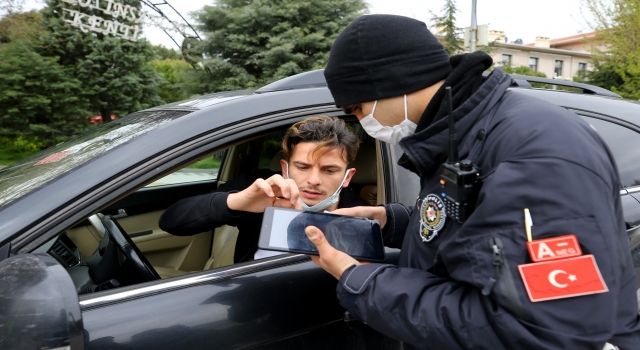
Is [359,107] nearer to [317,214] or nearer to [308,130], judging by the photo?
[317,214]

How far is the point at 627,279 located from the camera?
107 cm

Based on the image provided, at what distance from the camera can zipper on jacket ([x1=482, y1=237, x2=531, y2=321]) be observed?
36.0 inches

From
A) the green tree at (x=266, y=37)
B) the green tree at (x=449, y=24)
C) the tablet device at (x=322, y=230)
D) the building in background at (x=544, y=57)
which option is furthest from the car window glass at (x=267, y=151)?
the building in background at (x=544, y=57)

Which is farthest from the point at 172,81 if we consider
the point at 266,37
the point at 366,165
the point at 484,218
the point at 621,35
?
the point at 484,218

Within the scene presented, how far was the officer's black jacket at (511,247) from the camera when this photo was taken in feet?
2.95

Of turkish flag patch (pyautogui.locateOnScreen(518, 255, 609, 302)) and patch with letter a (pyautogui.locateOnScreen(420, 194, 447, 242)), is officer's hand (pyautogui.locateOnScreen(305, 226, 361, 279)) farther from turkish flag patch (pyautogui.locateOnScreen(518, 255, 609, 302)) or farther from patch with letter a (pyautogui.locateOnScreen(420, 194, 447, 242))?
turkish flag patch (pyautogui.locateOnScreen(518, 255, 609, 302))

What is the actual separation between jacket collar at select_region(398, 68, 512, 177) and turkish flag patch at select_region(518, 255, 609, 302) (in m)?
0.32

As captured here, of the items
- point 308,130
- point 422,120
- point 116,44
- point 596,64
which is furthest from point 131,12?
point 596,64

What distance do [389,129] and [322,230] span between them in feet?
1.11

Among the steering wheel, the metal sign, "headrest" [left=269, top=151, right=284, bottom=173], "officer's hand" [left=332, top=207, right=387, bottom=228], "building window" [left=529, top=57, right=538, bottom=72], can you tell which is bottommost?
"building window" [left=529, top=57, right=538, bottom=72]

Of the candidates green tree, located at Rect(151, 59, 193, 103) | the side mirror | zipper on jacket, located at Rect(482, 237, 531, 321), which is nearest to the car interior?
the side mirror

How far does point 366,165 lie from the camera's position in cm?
256

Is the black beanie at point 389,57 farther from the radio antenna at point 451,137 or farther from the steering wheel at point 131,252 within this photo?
the steering wheel at point 131,252

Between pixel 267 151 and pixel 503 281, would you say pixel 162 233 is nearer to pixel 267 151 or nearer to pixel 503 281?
pixel 267 151
